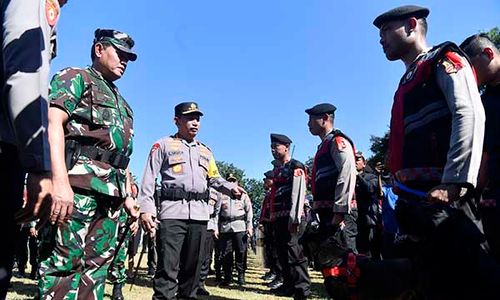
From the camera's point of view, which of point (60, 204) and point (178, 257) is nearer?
point (60, 204)

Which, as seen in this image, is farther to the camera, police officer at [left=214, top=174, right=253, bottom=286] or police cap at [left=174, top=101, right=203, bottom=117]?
police officer at [left=214, top=174, right=253, bottom=286]

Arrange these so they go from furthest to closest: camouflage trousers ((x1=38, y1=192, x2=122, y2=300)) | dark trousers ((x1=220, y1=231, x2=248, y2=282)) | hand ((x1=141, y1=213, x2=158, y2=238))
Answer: dark trousers ((x1=220, y1=231, x2=248, y2=282))
hand ((x1=141, y1=213, x2=158, y2=238))
camouflage trousers ((x1=38, y1=192, x2=122, y2=300))

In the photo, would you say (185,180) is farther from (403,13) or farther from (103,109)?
(403,13)

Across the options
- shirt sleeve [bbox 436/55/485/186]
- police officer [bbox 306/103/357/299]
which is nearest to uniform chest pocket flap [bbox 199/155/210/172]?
police officer [bbox 306/103/357/299]

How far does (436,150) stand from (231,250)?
26.3 ft

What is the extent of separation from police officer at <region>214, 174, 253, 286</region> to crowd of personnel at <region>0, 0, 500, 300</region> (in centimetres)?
519

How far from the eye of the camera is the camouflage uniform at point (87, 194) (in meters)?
2.97

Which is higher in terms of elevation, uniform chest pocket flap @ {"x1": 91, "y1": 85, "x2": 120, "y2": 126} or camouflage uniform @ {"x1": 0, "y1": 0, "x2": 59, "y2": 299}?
uniform chest pocket flap @ {"x1": 91, "y1": 85, "x2": 120, "y2": 126}

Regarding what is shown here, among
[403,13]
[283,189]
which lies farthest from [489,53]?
[283,189]

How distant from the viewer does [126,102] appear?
3.75 metres

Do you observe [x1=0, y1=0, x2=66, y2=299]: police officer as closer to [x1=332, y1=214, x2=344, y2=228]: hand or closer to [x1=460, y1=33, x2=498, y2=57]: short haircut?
[x1=460, y1=33, x2=498, y2=57]: short haircut

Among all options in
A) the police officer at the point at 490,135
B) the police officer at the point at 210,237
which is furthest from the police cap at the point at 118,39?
the police officer at the point at 210,237

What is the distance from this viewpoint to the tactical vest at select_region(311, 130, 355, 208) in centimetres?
543

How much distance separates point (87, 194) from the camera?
316 cm
